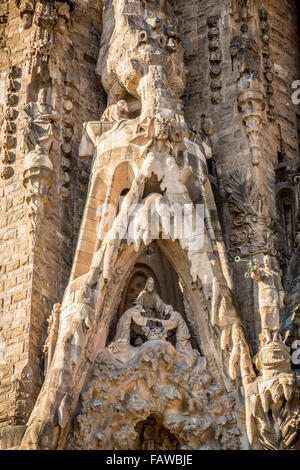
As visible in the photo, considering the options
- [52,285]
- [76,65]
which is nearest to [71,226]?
[52,285]

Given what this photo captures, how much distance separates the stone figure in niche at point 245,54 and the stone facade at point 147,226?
0.09 ft

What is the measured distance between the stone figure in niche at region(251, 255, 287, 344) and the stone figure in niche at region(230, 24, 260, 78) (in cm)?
373

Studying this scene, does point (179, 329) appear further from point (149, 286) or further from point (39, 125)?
point (39, 125)

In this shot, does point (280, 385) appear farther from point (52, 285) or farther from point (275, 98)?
point (275, 98)

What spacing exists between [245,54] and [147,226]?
3.71 metres

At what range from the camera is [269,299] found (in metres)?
13.7

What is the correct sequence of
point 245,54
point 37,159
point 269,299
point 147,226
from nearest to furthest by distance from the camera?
point 269,299 → point 147,226 → point 37,159 → point 245,54

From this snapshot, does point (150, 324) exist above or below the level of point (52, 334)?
above

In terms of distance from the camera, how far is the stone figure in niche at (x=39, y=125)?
1570cm

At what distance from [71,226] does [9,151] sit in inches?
53.8

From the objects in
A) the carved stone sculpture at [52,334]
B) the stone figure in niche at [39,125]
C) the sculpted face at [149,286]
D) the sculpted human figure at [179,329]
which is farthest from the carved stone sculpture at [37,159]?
the sculpted human figure at [179,329]

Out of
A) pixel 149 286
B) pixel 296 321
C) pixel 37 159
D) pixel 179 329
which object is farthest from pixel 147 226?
pixel 296 321
